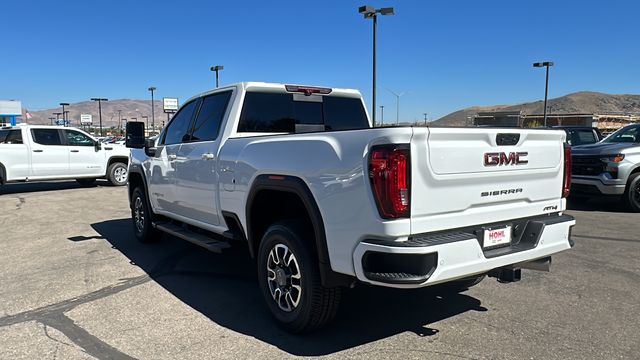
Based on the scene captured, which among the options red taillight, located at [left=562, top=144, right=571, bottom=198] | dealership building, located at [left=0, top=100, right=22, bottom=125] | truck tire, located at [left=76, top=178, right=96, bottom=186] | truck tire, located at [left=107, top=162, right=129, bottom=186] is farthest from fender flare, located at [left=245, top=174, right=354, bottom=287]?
dealership building, located at [left=0, top=100, right=22, bottom=125]

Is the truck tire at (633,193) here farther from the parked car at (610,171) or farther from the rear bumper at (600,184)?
the rear bumper at (600,184)

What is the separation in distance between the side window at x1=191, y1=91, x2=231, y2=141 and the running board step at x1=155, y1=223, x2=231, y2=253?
1.05 m

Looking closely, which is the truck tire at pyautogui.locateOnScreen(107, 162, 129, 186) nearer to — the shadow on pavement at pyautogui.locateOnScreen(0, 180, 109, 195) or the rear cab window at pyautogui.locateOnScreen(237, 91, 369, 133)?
the shadow on pavement at pyautogui.locateOnScreen(0, 180, 109, 195)

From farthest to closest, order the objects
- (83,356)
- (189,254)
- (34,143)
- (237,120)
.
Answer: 1. (34,143)
2. (189,254)
3. (237,120)
4. (83,356)

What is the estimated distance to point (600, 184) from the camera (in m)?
9.30

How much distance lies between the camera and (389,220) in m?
2.92

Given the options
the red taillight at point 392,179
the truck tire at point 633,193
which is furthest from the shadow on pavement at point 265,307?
the truck tire at point 633,193

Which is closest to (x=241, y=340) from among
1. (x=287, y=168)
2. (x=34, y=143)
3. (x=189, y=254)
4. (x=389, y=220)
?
(x=287, y=168)

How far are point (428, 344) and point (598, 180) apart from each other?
751 cm

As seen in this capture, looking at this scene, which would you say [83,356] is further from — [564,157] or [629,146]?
[629,146]

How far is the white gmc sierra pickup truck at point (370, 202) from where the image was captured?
2941 millimetres

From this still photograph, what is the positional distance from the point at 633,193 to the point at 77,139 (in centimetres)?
1442

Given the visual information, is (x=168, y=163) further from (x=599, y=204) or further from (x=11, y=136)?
(x=11, y=136)

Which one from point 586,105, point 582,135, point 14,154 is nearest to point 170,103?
point 14,154
